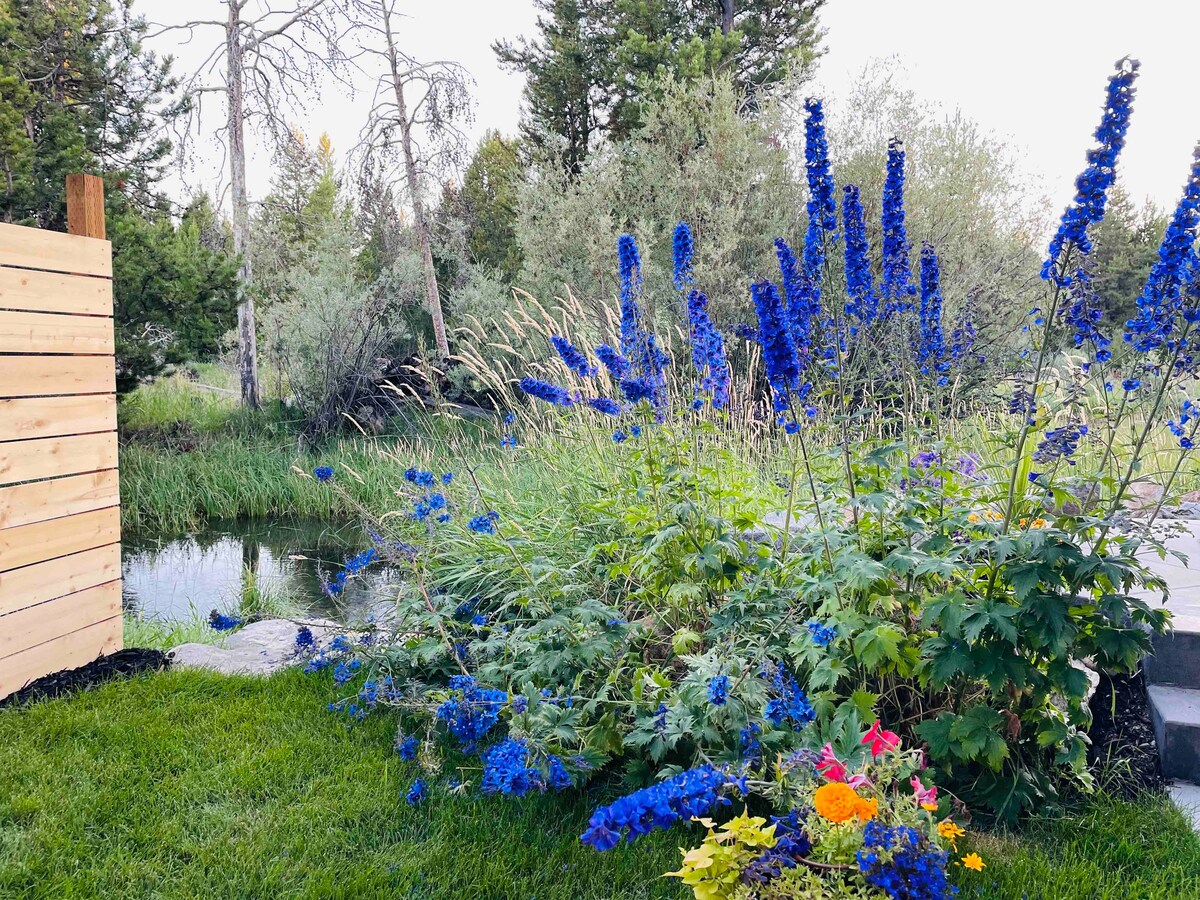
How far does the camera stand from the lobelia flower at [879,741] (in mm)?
1652

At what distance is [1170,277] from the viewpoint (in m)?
1.91

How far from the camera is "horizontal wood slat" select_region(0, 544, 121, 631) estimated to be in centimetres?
284

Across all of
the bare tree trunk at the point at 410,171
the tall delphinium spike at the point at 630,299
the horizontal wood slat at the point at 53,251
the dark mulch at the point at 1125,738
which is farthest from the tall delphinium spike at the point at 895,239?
the bare tree trunk at the point at 410,171

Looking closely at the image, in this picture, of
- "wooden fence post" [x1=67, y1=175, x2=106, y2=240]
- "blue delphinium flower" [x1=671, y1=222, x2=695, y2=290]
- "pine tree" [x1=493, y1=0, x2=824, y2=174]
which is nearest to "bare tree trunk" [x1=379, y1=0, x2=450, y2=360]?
"pine tree" [x1=493, y1=0, x2=824, y2=174]

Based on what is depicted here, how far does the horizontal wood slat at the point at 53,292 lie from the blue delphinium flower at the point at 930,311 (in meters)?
3.13

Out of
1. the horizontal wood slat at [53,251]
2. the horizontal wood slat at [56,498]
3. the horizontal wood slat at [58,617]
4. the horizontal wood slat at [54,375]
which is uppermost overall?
the horizontal wood slat at [53,251]

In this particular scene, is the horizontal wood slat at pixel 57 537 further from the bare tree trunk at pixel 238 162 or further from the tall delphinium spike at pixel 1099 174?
the bare tree trunk at pixel 238 162

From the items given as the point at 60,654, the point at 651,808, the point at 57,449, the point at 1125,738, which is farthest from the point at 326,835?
the point at 1125,738

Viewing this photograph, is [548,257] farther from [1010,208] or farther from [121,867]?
[121,867]

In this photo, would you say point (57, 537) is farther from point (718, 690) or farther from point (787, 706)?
point (787, 706)

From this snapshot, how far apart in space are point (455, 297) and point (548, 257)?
256cm

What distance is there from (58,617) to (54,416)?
0.78 metres

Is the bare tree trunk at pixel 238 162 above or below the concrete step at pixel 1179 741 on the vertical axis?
above

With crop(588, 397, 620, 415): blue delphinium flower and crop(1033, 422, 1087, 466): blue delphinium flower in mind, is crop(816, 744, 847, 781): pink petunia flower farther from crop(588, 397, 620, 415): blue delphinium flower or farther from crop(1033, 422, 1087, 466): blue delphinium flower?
crop(588, 397, 620, 415): blue delphinium flower
